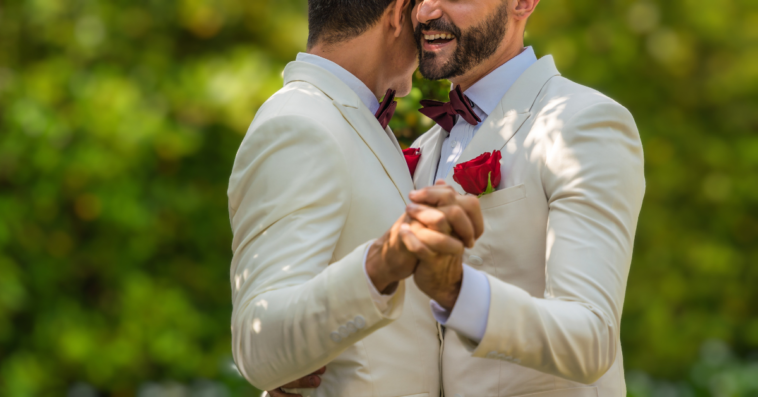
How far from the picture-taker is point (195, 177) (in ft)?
23.5

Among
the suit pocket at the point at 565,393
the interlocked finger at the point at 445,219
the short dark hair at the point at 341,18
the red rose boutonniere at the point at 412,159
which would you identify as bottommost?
the suit pocket at the point at 565,393

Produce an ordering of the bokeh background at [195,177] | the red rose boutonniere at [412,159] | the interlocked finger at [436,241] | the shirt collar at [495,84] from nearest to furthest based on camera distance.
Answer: the interlocked finger at [436,241] < the shirt collar at [495,84] < the red rose boutonniere at [412,159] < the bokeh background at [195,177]

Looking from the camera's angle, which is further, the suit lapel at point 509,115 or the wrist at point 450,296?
the suit lapel at point 509,115

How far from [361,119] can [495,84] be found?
0.58 meters

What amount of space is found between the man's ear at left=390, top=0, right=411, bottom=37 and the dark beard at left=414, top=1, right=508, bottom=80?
0.07 metres

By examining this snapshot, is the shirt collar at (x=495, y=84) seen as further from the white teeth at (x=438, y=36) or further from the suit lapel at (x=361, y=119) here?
the suit lapel at (x=361, y=119)

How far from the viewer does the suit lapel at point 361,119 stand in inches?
96.0

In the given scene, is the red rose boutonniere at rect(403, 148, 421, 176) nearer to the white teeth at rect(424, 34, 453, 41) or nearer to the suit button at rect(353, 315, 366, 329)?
the white teeth at rect(424, 34, 453, 41)

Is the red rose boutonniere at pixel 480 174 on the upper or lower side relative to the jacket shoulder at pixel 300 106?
lower

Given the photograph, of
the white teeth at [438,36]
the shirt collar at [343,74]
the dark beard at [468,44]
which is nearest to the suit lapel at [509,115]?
the dark beard at [468,44]

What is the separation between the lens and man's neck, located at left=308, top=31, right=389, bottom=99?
268 cm

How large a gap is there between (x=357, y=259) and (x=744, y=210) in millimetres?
7436

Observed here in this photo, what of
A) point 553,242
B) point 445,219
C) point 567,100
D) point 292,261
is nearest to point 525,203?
point 553,242

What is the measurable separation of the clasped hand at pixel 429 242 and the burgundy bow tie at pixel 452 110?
95 centimetres
